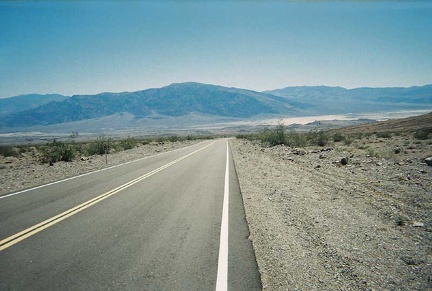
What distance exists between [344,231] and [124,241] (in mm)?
4440

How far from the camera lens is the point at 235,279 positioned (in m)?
4.03

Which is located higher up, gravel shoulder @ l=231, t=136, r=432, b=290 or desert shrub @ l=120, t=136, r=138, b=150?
desert shrub @ l=120, t=136, r=138, b=150

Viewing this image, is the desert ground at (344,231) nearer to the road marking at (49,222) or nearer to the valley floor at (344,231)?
the valley floor at (344,231)

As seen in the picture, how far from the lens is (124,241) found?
535cm

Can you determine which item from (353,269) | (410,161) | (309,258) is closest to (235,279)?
(309,258)

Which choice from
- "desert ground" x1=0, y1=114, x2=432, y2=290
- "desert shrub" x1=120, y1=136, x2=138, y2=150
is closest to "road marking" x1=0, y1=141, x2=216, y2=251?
"desert ground" x1=0, y1=114, x2=432, y2=290

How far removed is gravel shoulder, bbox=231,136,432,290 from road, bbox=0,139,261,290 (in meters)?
0.52

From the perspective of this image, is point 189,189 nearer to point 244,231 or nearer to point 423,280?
point 244,231

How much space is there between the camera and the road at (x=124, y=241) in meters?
4.01

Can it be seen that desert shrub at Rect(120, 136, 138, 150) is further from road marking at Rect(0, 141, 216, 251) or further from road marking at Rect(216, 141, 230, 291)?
road marking at Rect(216, 141, 230, 291)

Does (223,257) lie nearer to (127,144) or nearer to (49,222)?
(49,222)

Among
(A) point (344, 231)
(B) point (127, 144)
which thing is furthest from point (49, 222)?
(B) point (127, 144)

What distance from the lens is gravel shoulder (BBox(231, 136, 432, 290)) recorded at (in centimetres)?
407

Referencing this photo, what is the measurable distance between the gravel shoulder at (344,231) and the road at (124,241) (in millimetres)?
524
